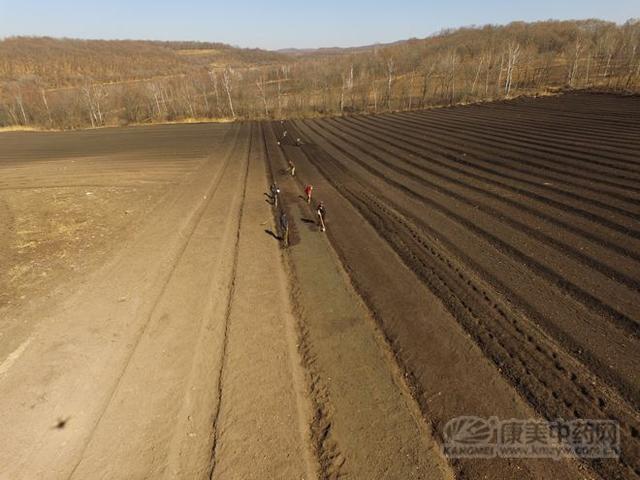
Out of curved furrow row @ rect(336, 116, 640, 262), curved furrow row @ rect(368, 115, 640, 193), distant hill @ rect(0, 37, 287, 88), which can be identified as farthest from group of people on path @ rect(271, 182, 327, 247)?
distant hill @ rect(0, 37, 287, 88)

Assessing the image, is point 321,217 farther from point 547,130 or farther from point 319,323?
point 547,130

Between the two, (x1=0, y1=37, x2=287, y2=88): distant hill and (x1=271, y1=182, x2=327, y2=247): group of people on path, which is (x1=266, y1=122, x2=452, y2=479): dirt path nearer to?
(x1=271, y1=182, x2=327, y2=247): group of people on path

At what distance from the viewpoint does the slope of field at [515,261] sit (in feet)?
25.2

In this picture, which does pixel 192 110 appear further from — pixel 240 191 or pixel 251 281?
pixel 251 281

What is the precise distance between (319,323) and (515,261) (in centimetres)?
704

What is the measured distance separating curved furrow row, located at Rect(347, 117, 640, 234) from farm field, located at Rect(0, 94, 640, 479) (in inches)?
5.0

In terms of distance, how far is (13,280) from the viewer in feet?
42.4

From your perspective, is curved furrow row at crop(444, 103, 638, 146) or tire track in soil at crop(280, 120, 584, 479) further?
curved furrow row at crop(444, 103, 638, 146)

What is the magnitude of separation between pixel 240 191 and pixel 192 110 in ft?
192

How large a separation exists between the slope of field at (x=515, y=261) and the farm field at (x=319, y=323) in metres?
0.07

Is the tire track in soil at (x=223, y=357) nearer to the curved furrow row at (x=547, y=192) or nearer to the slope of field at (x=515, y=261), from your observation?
the slope of field at (x=515, y=261)

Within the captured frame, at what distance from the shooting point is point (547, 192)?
18203mm

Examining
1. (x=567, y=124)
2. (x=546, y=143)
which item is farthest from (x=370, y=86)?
(x=546, y=143)

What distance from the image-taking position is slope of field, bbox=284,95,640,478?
25.2 feet
